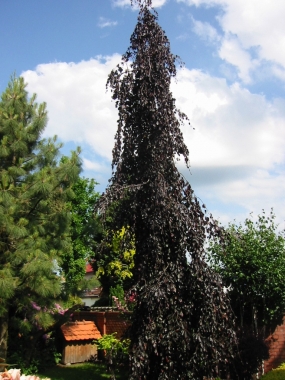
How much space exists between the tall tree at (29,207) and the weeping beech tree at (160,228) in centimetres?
209

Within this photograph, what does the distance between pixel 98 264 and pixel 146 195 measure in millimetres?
10116

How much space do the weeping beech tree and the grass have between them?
350 centimetres

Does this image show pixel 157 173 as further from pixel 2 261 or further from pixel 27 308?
pixel 27 308

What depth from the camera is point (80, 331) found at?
11703 mm

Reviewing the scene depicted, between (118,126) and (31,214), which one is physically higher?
(118,126)

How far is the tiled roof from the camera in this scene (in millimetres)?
11438

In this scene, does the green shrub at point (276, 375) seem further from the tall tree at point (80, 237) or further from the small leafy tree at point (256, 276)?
the tall tree at point (80, 237)

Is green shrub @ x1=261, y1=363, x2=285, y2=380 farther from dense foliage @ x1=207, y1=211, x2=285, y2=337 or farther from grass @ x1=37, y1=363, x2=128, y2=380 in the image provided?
grass @ x1=37, y1=363, x2=128, y2=380

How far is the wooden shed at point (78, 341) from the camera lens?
37.2ft

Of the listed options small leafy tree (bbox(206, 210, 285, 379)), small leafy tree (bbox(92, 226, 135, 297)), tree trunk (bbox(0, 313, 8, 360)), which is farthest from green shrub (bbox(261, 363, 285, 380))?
small leafy tree (bbox(92, 226, 135, 297))

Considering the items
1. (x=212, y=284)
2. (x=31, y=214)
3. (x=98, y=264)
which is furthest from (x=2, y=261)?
(x=98, y=264)

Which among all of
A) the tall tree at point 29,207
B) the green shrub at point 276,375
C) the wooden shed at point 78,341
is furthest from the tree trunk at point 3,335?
the green shrub at point 276,375

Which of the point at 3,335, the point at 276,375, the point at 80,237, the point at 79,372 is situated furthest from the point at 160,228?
the point at 80,237

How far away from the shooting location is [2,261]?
26.8 feet
